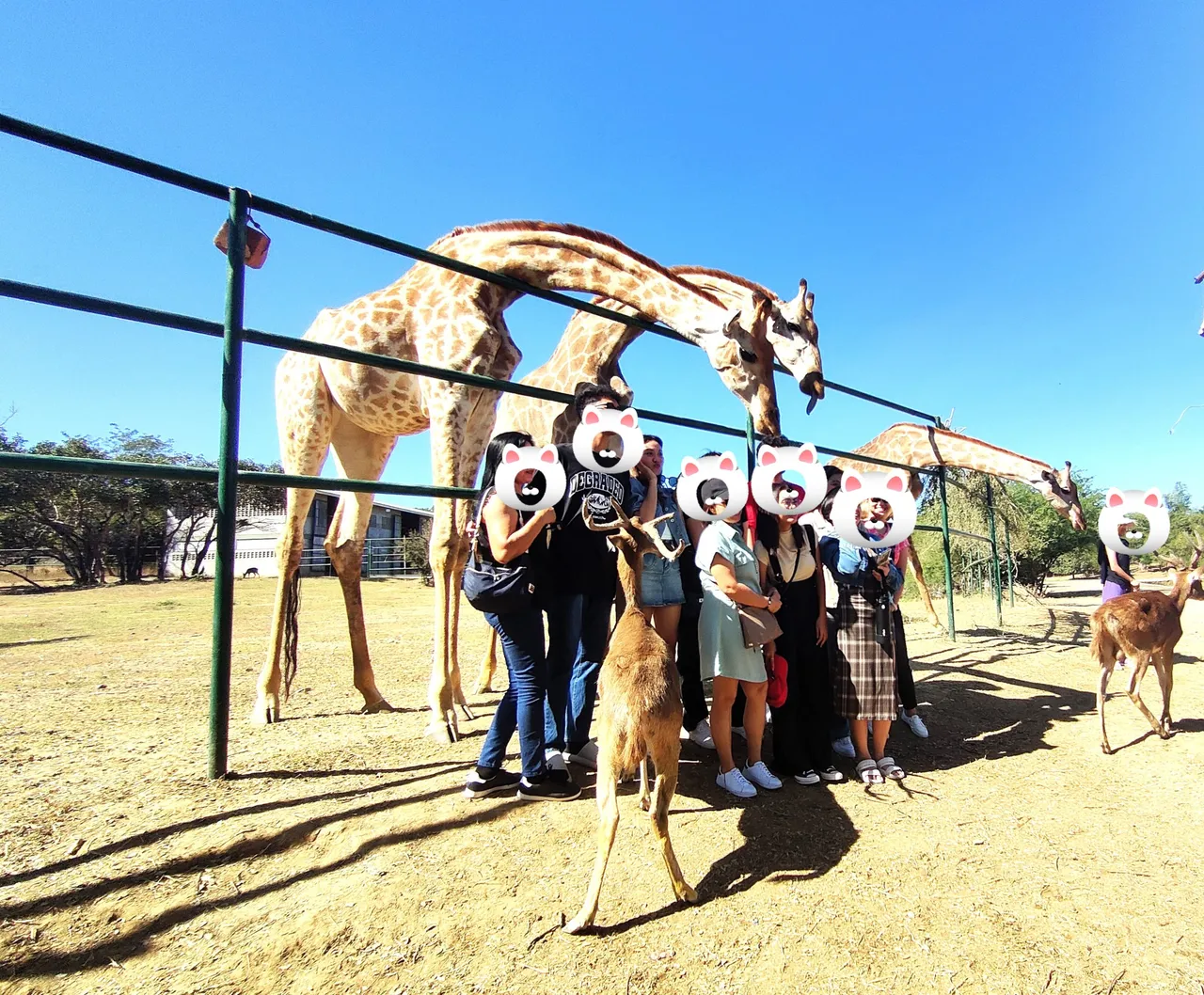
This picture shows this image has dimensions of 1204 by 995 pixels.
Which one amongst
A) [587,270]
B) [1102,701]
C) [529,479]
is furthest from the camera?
[587,270]

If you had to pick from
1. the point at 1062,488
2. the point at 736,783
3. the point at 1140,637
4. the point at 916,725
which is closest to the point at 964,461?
the point at 1062,488

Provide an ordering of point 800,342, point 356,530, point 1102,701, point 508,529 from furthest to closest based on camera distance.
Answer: point 800,342, point 356,530, point 1102,701, point 508,529

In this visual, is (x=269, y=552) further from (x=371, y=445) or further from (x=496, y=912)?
(x=496, y=912)

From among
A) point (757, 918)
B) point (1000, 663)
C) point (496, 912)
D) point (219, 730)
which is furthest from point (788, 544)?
point (1000, 663)

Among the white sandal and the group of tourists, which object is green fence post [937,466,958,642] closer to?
the group of tourists

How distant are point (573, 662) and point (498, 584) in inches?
29.1

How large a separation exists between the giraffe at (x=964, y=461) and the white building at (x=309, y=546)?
2329cm

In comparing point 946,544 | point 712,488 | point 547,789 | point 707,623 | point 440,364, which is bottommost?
point 547,789

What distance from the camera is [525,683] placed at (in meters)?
3.05

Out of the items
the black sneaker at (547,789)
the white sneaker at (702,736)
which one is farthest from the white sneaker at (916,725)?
the black sneaker at (547,789)

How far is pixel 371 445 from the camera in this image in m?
5.99

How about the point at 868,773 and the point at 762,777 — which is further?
the point at 868,773

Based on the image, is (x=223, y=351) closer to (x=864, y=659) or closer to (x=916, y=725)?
(x=864, y=659)

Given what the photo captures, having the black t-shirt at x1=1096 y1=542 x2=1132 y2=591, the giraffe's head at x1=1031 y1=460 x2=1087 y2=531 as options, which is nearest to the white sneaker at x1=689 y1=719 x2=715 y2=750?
the black t-shirt at x1=1096 y1=542 x2=1132 y2=591
